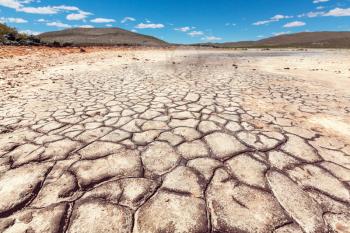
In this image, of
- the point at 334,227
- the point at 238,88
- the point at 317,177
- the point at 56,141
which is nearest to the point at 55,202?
the point at 56,141

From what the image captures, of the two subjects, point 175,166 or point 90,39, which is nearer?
point 175,166

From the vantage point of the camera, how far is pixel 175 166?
2.25 meters

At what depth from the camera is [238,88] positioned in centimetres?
582

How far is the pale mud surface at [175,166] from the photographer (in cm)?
164

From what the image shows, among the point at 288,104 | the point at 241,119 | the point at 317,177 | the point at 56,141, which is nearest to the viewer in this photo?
the point at 317,177

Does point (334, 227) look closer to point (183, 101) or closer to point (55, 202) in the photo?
point (55, 202)

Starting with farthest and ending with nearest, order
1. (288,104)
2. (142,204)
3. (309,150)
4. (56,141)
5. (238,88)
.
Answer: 1. (238,88)
2. (288,104)
3. (56,141)
4. (309,150)
5. (142,204)

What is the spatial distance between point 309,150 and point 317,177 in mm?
547

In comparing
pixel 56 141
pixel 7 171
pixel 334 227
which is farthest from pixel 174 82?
pixel 334 227

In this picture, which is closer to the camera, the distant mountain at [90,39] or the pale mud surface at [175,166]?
the pale mud surface at [175,166]

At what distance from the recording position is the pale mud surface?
164 cm

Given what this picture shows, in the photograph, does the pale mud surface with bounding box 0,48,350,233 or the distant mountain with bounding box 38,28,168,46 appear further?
the distant mountain with bounding box 38,28,168,46

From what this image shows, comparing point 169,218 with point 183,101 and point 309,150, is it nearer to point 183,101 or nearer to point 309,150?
point 309,150

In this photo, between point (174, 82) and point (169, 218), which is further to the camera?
point (174, 82)
